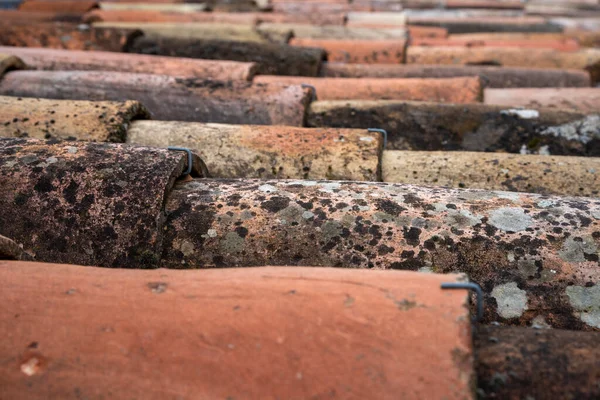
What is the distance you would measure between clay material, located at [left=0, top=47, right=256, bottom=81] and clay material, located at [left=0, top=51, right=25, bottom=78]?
32 centimetres

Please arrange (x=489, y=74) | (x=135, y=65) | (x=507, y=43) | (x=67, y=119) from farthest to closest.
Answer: (x=507, y=43)
(x=489, y=74)
(x=135, y=65)
(x=67, y=119)

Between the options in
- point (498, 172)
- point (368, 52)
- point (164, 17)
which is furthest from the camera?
point (164, 17)

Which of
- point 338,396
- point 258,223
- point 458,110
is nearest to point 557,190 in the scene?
point 458,110

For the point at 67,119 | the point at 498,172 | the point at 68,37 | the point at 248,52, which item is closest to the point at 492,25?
the point at 248,52

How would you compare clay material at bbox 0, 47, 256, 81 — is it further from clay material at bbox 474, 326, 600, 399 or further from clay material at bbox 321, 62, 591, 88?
clay material at bbox 474, 326, 600, 399

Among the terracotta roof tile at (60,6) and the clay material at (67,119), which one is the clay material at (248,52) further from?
the terracotta roof tile at (60,6)

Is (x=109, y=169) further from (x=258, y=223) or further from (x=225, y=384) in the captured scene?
(x=225, y=384)

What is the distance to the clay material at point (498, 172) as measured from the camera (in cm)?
251

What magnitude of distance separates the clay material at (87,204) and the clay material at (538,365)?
1031mm

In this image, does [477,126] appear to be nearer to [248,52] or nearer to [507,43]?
[248,52]

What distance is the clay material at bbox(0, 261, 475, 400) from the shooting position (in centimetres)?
126

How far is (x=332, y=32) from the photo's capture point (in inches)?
258

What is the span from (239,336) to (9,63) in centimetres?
297

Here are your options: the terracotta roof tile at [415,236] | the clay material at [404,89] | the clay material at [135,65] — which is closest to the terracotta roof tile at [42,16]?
the clay material at [135,65]
